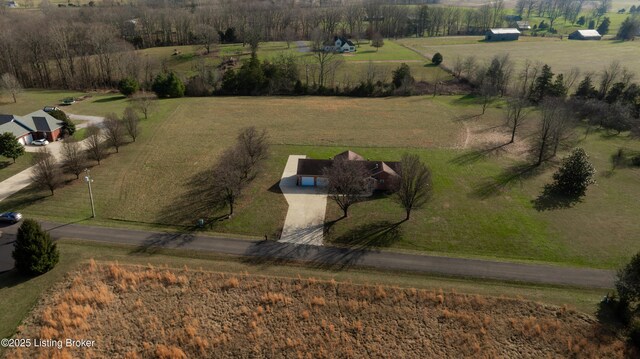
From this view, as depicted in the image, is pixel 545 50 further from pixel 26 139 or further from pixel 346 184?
pixel 26 139

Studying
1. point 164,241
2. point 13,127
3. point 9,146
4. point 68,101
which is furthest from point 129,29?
point 164,241

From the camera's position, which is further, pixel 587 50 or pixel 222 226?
pixel 587 50

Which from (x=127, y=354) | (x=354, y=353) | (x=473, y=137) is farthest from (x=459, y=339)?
(x=473, y=137)

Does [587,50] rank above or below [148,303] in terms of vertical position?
above

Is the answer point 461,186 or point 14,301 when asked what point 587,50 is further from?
point 14,301

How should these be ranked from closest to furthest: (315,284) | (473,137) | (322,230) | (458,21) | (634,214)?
(315,284) → (322,230) → (634,214) → (473,137) → (458,21)

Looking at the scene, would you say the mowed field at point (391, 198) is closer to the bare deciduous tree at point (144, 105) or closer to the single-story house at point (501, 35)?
the bare deciduous tree at point (144, 105)

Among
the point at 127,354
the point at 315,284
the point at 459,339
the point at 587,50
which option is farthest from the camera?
the point at 587,50
